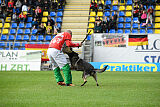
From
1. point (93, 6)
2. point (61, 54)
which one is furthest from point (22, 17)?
point (61, 54)

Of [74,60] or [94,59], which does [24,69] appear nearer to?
[94,59]

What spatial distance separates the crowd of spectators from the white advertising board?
650cm

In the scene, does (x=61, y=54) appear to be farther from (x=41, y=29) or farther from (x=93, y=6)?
(x=93, y=6)

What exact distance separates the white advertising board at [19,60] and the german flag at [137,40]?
6491mm

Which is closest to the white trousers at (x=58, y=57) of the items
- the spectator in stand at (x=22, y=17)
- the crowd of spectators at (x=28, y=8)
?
the crowd of spectators at (x=28, y=8)

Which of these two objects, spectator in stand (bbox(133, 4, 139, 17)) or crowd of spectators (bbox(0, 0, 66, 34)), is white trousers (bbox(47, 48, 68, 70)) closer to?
spectator in stand (bbox(133, 4, 139, 17))

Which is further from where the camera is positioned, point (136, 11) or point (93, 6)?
point (93, 6)

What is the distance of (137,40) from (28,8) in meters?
11.2

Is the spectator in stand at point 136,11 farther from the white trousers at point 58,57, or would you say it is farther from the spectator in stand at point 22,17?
the white trousers at point 58,57

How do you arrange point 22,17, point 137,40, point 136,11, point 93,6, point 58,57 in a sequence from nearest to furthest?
point 58,57, point 137,40, point 136,11, point 93,6, point 22,17

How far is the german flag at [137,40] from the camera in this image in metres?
24.5

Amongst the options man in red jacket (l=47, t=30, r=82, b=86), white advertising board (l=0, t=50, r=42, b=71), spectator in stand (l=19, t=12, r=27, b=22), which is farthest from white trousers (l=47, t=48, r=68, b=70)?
spectator in stand (l=19, t=12, r=27, b=22)

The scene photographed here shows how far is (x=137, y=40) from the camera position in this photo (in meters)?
24.6

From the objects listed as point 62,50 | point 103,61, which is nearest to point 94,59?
point 103,61
